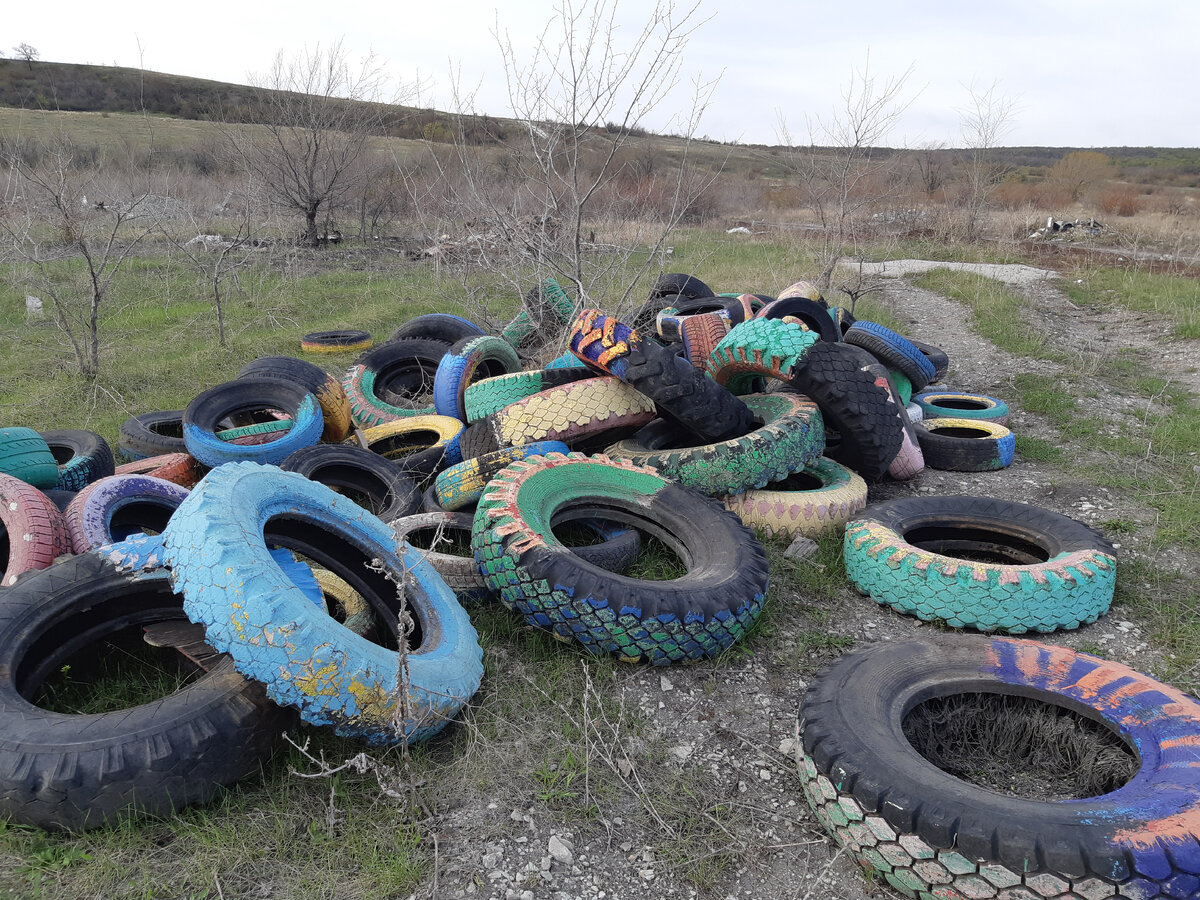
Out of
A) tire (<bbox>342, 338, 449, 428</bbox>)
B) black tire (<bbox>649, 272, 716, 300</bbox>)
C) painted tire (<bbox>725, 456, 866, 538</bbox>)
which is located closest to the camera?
painted tire (<bbox>725, 456, 866, 538</bbox>)

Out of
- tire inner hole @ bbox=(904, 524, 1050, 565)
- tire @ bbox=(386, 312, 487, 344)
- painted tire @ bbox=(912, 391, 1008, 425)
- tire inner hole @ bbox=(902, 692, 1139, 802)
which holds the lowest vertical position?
tire inner hole @ bbox=(902, 692, 1139, 802)

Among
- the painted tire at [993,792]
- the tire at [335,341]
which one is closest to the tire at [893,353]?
the painted tire at [993,792]

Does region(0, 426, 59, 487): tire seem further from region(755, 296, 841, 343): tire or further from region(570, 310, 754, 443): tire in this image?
region(755, 296, 841, 343): tire

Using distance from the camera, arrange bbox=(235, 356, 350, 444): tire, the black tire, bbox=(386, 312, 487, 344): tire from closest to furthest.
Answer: bbox=(235, 356, 350, 444): tire → bbox=(386, 312, 487, 344): tire → the black tire

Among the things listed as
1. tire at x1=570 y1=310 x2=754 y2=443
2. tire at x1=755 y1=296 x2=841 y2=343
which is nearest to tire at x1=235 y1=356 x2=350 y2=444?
tire at x1=570 y1=310 x2=754 y2=443

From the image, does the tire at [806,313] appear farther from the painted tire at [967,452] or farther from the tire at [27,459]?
the tire at [27,459]

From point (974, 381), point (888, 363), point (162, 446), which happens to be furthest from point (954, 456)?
point (162, 446)

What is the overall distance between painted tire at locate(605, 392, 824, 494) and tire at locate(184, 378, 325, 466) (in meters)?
2.20

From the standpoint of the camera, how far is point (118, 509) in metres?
3.76

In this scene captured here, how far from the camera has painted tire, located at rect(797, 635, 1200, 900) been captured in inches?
73.8

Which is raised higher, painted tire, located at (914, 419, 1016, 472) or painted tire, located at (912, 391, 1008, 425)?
painted tire, located at (912, 391, 1008, 425)

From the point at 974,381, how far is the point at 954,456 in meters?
3.13

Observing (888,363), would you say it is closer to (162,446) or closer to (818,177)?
(162,446)

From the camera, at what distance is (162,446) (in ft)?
17.1
